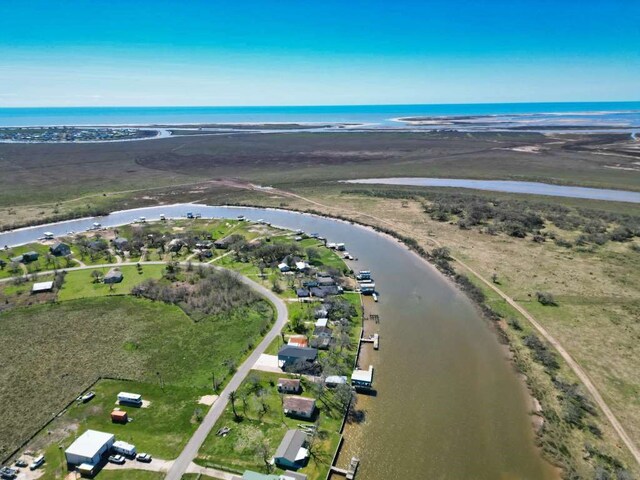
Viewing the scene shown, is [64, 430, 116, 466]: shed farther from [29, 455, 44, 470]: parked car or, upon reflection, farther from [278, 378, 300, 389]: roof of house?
[278, 378, 300, 389]: roof of house

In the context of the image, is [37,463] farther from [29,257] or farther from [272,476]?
[29,257]

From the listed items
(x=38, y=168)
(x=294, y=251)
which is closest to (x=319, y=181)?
(x=294, y=251)

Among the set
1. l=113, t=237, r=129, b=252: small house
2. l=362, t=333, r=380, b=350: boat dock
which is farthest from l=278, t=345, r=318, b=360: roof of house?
l=113, t=237, r=129, b=252: small house

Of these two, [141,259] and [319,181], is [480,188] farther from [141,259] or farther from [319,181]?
[141,259]

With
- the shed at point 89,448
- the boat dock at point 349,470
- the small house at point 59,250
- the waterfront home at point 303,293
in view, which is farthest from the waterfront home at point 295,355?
the small house at point 59,250

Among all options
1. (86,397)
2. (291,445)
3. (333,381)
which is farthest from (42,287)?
(291,445)
